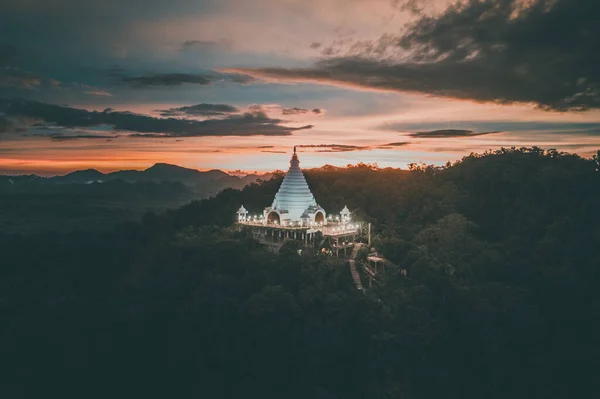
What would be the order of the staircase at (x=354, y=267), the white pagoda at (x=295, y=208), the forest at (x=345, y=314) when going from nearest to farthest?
the forest at (x=345, y=314)
the staircase at (x=354, y=267)
the white pagoda at (x=295, y=208)

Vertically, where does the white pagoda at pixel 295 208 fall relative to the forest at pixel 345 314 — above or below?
above

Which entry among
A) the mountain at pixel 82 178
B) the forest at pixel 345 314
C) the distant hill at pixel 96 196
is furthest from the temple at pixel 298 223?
the mountain at pixel 82 178

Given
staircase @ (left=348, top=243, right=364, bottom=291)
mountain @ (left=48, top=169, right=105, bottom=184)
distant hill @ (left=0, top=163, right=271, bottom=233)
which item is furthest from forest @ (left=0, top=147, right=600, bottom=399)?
mountain @ (left=48, top=169, right=105, bottom=184)

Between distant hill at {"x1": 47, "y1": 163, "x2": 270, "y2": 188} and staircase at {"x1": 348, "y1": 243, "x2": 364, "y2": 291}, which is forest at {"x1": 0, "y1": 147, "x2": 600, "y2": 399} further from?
distant hill at {"x1": 47, "y1": 163, "x2": 270, "y2": 188}

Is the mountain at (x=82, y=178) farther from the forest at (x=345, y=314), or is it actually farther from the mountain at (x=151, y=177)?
the forest at (x=345, y=314)

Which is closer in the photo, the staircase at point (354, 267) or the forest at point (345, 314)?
the forest at point (345, 314)

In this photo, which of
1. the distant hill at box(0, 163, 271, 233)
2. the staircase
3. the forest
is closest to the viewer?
the forest
